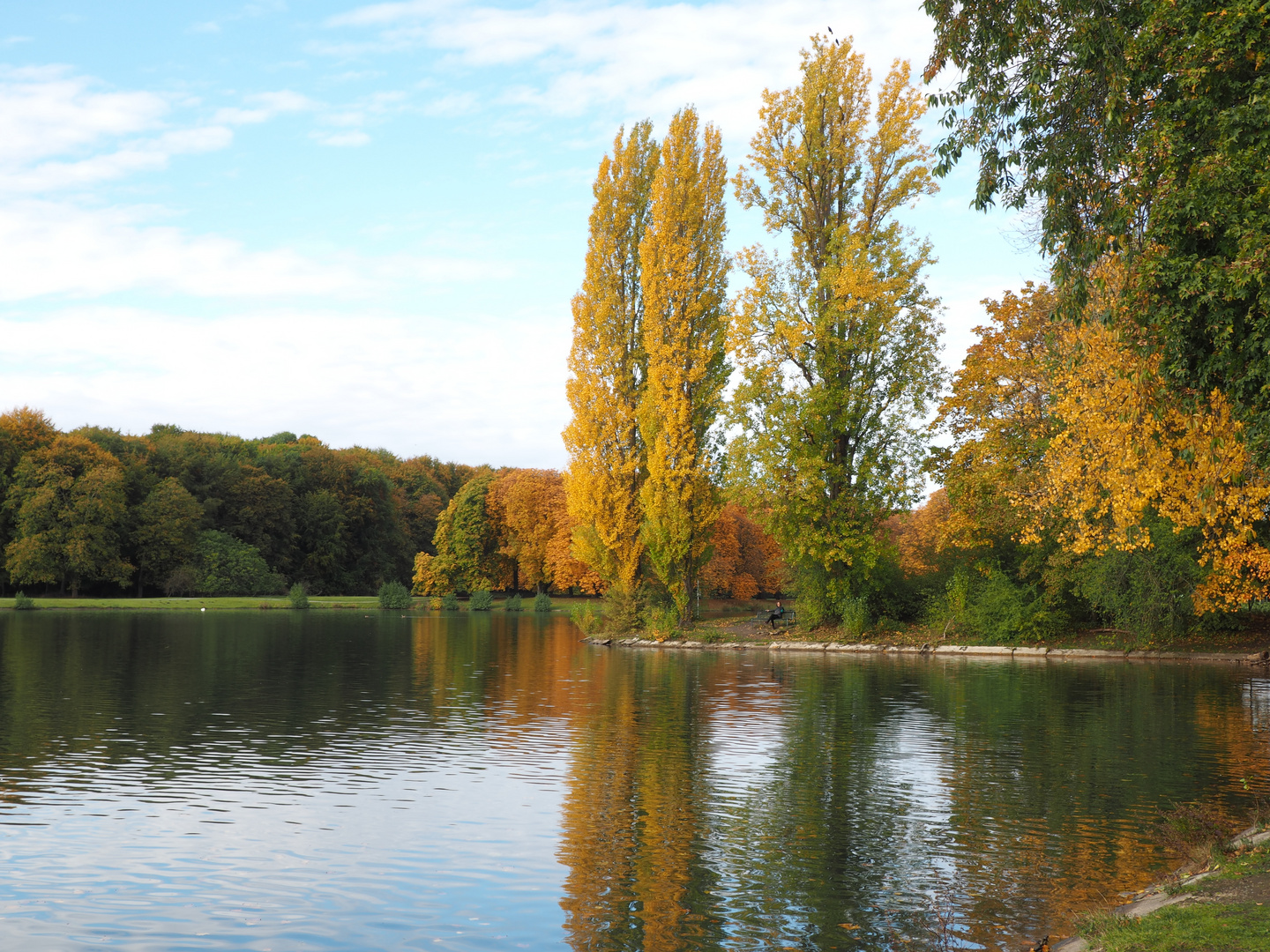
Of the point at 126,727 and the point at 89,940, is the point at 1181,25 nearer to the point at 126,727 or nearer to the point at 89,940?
the point at 89,940

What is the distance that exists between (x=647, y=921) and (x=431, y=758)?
24.8 ft

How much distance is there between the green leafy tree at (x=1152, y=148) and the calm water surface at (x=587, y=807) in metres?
5.24

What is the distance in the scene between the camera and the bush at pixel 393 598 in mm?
78062

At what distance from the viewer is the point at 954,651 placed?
114 ft

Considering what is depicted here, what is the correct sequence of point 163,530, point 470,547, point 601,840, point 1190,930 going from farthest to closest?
point 470,547 < point 163,530 < point 601,840 < point 1190,930

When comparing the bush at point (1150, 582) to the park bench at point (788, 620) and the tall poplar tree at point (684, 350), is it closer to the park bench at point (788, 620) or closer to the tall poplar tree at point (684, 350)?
the park bench at point (788, 620)

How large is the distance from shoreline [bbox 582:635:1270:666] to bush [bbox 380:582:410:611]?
4067 cm

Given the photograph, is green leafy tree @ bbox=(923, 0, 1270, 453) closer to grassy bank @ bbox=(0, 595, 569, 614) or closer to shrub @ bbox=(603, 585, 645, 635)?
shrub @ bbox=(603, 585, 645, 635)

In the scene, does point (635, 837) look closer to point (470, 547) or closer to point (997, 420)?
point (997, 420)

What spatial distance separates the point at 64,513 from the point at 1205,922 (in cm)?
7968

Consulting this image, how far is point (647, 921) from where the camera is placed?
755 centimetres

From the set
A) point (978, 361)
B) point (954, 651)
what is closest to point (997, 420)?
point (978, 361)

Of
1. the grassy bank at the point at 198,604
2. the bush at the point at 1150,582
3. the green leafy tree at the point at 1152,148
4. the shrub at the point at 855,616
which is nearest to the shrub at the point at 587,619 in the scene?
the shrub at the point at 855,616

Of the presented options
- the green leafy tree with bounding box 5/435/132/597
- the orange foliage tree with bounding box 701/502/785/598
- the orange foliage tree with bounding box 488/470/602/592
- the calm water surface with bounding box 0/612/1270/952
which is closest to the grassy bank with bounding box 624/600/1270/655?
the calm water surface with bounding box 0/612/1270/952
